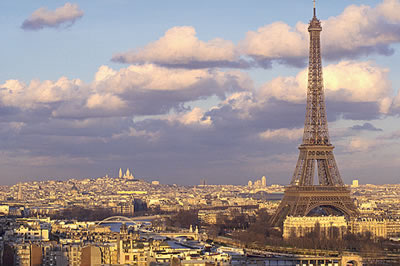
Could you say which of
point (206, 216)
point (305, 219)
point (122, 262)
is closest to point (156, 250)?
point (122, 262)

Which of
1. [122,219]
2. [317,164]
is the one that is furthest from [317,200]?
[122,219]

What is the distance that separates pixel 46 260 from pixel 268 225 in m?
43.4

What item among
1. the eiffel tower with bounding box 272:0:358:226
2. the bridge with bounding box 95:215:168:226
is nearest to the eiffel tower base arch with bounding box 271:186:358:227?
the eiffel tower with bounding box 272:0:358:226

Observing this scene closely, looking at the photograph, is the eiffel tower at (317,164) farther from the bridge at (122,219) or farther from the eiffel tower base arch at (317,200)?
the bridge at (122,219)

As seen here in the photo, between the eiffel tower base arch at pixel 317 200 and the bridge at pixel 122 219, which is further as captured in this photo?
the bridge at pixel 122 219

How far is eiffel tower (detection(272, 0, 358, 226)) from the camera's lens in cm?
8994

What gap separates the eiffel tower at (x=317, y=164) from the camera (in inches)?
3541

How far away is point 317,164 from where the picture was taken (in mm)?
92000

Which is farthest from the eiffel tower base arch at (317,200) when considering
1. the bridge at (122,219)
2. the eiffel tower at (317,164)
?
the bridge at (122,219)

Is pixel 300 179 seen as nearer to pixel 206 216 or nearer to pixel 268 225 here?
pixel 268 225

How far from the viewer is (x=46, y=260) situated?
5400 cm

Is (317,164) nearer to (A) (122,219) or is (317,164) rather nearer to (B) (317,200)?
(B) (317,200)

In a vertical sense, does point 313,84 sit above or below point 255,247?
above

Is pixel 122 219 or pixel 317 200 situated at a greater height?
pixel 317 200
